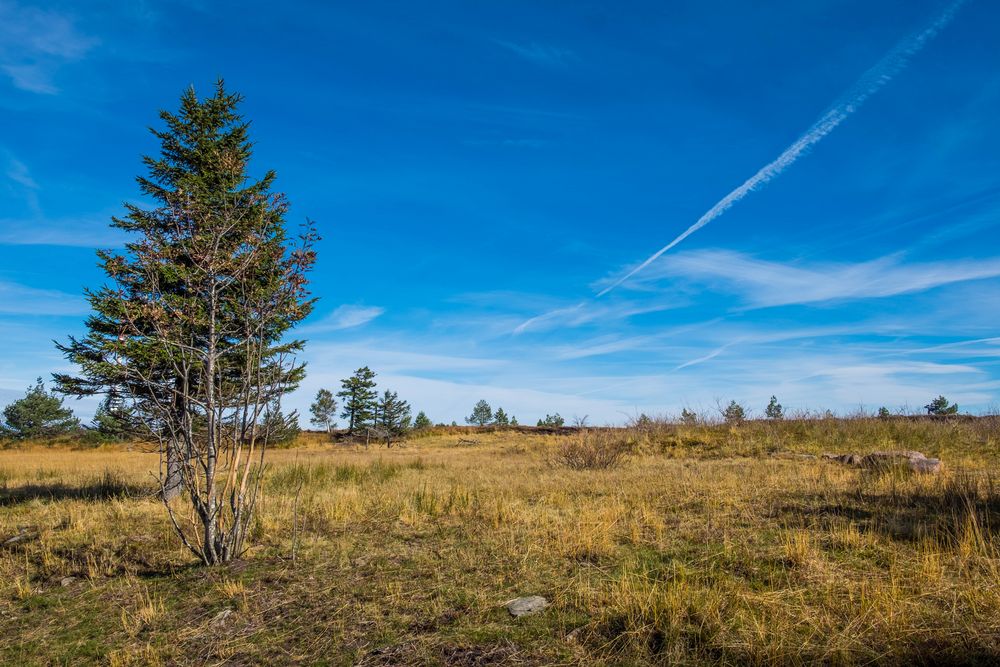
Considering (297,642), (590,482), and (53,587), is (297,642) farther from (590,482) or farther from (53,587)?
(590,482)

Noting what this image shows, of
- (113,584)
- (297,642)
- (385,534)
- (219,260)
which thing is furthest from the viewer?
(385,534)

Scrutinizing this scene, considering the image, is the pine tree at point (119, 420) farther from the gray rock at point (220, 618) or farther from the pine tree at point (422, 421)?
the pine tree at point (422, 421)

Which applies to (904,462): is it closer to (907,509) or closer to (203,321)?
(907,509)

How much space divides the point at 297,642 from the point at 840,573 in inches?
181

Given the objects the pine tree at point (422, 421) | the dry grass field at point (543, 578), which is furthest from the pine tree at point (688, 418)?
the pine tree at point (422, 421)

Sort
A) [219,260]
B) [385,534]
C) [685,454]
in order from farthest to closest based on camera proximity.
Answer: [685,454] < [385,534] < [219,260]

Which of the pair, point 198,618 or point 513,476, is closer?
point 198,618

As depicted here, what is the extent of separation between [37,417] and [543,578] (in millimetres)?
50922


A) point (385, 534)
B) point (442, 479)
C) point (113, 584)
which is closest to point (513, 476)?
point (442, 479)

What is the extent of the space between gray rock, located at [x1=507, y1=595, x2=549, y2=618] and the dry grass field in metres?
0.07

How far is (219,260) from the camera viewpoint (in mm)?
6211

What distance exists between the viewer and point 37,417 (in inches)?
1598

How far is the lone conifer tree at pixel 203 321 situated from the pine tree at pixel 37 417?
126 ft

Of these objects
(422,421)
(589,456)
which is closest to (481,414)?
(422,421)
